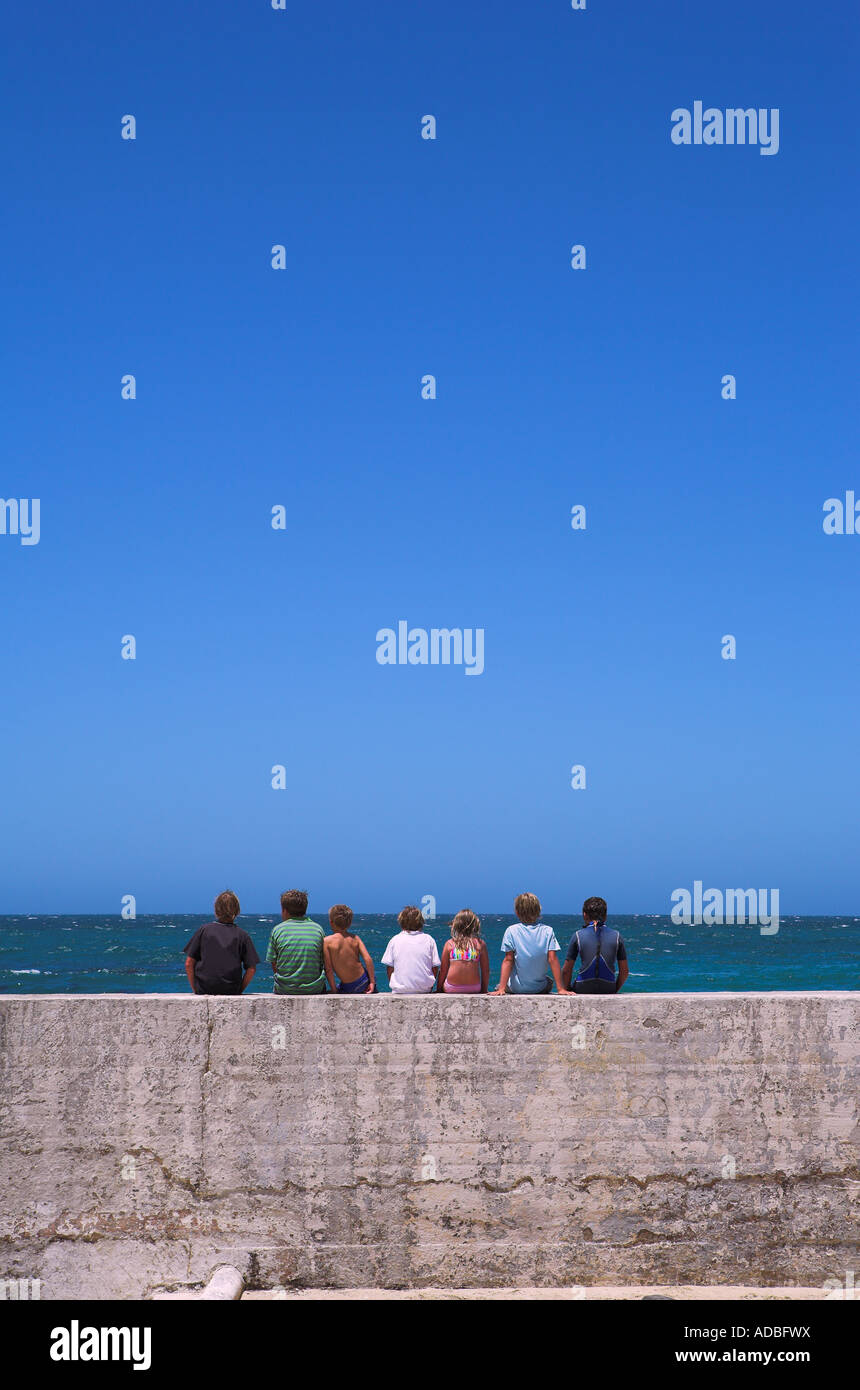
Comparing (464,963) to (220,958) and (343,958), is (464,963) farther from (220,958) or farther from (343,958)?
(220,958)

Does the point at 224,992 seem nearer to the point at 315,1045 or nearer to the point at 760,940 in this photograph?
the point at 315,1045

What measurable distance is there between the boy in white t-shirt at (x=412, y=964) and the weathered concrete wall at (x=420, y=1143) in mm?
541

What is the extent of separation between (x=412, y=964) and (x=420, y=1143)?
1.00 m

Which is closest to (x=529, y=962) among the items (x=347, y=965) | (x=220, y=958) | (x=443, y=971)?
(x=443, y=971)

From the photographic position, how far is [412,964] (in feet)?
19.9

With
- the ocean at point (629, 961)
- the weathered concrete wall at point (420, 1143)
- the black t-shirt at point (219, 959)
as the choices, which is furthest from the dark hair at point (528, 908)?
the ocean at point (629, 961)

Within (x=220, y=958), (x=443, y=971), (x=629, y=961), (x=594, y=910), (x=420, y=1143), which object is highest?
(x=594, y=910)

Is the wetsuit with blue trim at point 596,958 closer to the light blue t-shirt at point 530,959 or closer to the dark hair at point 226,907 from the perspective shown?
the light blue t-shirt at point 530,959

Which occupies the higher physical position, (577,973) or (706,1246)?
(577,973)

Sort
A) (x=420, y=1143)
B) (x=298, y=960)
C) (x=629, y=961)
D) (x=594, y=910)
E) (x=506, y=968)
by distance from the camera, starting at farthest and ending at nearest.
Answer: (x=629, y=961) < (x=594, y=910) < (x=506, y=968) < (x=298, y=960) < (x=420, y=1143)

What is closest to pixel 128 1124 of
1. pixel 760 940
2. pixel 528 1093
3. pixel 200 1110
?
pixel 200 1110

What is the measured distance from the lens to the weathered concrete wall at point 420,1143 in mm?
5312

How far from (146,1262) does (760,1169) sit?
3137 millimetres
